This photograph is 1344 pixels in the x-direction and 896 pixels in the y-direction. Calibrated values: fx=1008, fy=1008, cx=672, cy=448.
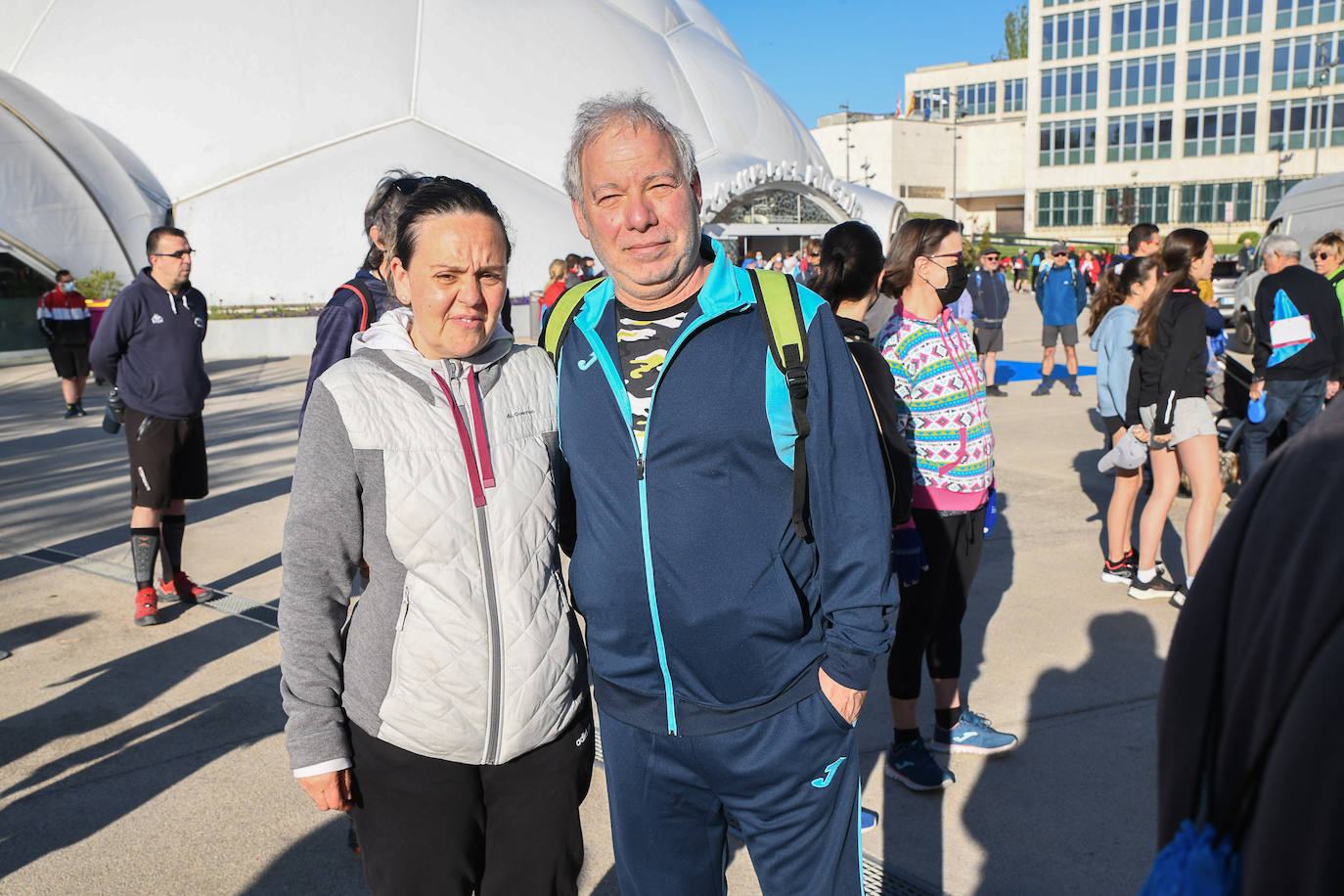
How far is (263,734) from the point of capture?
4191 mm

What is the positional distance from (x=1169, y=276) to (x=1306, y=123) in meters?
63.4

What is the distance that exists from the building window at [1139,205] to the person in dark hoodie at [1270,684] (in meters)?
67.8

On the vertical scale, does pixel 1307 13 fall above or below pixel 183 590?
above

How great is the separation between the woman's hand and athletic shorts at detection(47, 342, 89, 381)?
12.8 meters

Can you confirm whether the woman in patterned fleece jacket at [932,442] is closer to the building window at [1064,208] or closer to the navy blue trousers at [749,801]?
the navy blue trousers at [749,801]

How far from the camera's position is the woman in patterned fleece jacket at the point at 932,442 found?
11.6 feet

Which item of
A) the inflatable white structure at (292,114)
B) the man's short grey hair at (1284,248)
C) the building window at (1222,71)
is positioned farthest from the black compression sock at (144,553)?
the building window at (1222,71)

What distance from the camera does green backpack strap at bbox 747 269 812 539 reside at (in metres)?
2.00

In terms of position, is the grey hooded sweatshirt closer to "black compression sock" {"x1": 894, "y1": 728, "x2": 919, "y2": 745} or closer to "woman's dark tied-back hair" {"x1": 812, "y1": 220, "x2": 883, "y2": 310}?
"woman's dark tied-back hair" {"x1": 812, "y1": 220, "x2": 883, "y2": 310}

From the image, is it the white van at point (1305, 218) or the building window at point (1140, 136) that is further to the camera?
the building window at point (1140, 136)

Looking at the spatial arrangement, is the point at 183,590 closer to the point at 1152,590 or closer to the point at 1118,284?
the point at 1152,590

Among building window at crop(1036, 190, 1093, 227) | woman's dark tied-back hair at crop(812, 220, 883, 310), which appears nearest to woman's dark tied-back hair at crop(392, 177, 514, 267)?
woman's dark tied-back hair at crop(812, 220, 883, 310)

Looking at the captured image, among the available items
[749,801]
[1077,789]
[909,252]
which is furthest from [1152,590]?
[749,801]

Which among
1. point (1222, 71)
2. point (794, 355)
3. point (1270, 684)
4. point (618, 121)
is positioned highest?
point (1222, 71)
